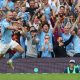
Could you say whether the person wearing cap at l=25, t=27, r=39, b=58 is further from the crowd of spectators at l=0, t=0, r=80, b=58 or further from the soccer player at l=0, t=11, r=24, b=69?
the soccer player at l=0, t=11, r=24, b=69

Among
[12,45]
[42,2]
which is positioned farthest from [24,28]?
[42,2]

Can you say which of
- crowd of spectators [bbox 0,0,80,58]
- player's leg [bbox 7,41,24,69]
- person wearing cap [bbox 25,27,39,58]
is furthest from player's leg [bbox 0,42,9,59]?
person wearing cap [bbox 25,27,39,58]

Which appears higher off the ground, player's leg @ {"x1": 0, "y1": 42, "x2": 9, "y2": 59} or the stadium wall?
player's leg @ {"x1": 0, "y1": 42, "x2": 9, "y2": 59}

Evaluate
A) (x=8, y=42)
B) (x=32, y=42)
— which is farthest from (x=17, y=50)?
(x=32, y=42)

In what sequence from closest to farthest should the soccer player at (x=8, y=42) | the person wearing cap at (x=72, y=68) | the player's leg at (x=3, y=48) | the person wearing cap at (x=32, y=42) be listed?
the person wearing cap at (x=72, y=68)
the soccer player at (x=8, y=42)
the player's leg at (x=3, y=48)
the person wearing cap at (x=32, y=42)

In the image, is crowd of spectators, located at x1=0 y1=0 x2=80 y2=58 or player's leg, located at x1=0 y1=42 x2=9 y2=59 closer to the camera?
player's leg, located at x1=0 y1=42 x2=9 y2=59

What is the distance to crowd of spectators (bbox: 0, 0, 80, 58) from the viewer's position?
1262 centimetres

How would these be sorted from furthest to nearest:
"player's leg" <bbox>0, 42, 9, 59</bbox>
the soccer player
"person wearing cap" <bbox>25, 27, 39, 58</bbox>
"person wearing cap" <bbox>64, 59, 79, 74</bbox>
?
"person wearing cap" <bbox>25, 27, 39, 58</bbox>, "player's leg" <bbox>0, 42, 9, 59</bbox>, the soccer player, "person wearing cap" <bbox>64, 59, 79, 74</bbox>

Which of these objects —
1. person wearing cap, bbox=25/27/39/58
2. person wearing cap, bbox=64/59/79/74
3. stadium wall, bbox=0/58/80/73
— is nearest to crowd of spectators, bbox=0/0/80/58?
person wearing cap, bbox=25/27/39/58

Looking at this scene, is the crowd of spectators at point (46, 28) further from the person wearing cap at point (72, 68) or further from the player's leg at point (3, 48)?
the person wearing cap at point (72, 68)

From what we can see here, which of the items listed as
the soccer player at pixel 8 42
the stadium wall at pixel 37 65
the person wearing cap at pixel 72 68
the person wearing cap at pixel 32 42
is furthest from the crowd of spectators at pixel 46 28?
the person wearing cap at pixel 72 68

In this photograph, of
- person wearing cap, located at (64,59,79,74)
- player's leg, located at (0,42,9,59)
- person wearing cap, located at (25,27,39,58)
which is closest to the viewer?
person wearing cap, located at (64,59,79,74)

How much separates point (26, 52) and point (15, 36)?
824 millimetres

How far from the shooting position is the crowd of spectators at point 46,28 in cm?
1262
